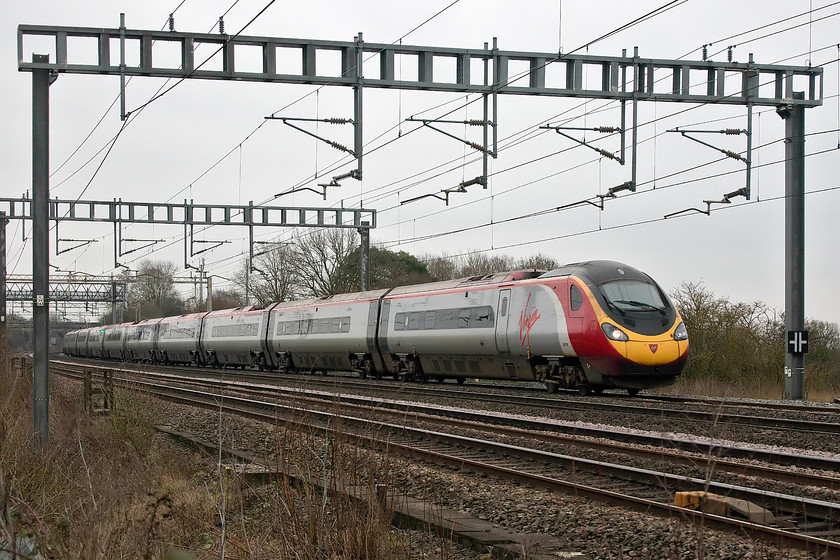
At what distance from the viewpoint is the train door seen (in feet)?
69.8

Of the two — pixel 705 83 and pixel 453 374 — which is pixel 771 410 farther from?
pixel 453 374

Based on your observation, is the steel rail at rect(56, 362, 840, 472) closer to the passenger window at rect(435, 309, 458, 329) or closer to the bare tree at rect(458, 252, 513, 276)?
the passenger window at rect(435, 309, 458, 329)

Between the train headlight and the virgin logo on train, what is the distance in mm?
2168

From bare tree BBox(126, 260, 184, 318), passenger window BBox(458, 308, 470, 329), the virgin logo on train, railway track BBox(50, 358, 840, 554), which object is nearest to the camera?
railway track BBox(50, 358, 840, 554)

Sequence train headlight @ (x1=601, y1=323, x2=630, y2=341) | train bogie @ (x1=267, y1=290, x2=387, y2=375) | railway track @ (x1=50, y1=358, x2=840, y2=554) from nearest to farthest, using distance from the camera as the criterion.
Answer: railway track @ (x1=50, y1=358, x2=840, y2=554), train headlight @ (x1=601, y1=323, x2=630, y2=341), train bogie @ (x1=267, y1=290, x2=387, y2=375)

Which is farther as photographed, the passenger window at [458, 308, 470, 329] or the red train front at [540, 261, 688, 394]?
the passenger window at [458, 308, 470, 329]

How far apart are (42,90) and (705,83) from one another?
13.4 metres

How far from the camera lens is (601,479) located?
9234 millimetres

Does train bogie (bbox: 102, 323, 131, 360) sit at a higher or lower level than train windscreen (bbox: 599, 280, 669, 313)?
lower

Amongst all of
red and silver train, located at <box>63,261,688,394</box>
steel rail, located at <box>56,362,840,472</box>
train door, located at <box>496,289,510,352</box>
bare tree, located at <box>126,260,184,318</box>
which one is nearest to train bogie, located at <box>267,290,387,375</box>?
red and silver train, located at <box>63,261,688,394</box>

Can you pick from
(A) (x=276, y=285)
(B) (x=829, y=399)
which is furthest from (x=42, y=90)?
(A) (x=276, y=285)

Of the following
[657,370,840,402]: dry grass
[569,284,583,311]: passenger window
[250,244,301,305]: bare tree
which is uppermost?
[250,244,301,305]: bare tree

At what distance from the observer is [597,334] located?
18281mm

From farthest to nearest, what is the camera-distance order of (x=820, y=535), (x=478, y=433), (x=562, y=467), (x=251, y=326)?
1. (x=251, y=326)
2. (x=478, y=433)
3. (x=562, y=467)
4. (x=820, y=535)
